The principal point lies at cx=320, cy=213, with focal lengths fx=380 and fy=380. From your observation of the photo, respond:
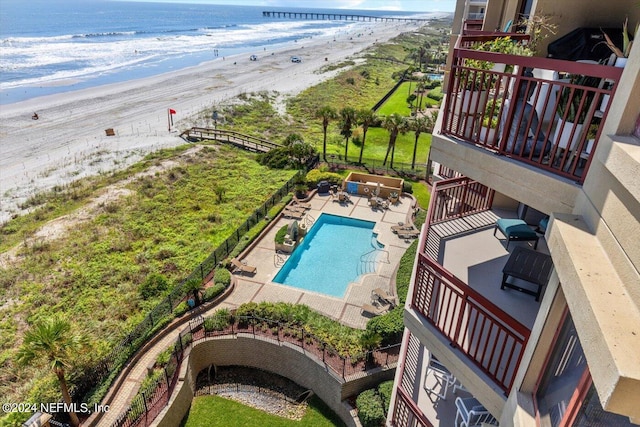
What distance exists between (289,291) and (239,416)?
23.6ft

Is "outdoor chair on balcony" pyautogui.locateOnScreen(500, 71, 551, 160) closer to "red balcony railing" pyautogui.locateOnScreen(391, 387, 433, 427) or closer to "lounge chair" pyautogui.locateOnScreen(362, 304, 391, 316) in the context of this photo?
"red balcony railing" pyautogui.locateOnScreen(391, 387, 433, 427)

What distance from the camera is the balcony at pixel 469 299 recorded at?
19.6ft

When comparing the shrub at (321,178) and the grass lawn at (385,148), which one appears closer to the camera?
the shrub at (321,178)

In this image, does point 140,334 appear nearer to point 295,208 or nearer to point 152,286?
point 152,286

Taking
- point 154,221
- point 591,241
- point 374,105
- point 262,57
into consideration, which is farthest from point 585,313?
point 262,57

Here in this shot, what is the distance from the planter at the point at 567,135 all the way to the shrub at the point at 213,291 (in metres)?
17.6

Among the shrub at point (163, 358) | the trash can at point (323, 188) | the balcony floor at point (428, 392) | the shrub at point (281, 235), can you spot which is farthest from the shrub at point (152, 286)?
the balcony floor at point (428, 392)

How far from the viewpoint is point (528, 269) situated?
7.61 meters

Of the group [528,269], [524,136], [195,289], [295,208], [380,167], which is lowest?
[295,208]

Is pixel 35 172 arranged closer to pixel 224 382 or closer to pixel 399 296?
pixel 224 382

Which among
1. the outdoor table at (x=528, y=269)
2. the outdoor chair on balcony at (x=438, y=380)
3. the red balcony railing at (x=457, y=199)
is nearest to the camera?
the outdoor table at (x=528, y=269)

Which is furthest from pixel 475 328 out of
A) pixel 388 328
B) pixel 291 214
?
pixel 291 214

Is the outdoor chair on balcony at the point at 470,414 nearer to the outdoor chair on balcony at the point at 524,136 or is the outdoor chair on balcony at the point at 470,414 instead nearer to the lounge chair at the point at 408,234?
the outdoor chair on balcony at the point at 524,136

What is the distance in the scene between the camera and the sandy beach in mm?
38188
